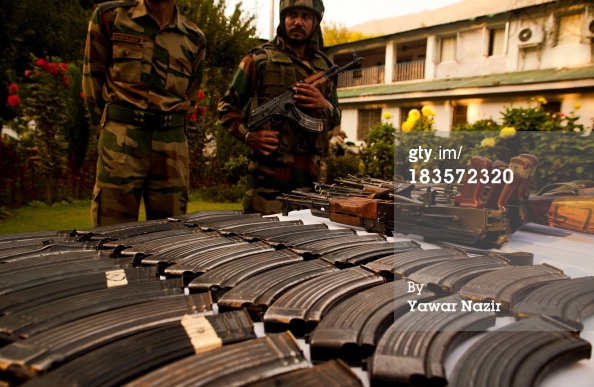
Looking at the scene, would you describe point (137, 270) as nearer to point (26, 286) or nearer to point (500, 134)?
point (26, 286)

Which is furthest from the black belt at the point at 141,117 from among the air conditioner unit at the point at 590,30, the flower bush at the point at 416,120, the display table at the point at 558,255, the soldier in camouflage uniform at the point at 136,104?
the air conditioner unit at the point at 590,30

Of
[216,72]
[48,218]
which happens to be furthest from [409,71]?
[48,218]

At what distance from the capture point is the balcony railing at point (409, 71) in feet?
62.4

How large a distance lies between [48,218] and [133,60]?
15.2ft

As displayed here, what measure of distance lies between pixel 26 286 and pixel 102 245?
44cm

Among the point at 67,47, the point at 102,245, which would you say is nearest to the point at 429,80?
the point at 67,47

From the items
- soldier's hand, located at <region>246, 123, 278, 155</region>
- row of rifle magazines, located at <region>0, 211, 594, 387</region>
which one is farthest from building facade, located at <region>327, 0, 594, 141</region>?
row of rifle magazines, located at <region>0, 211, 594, 387</region>

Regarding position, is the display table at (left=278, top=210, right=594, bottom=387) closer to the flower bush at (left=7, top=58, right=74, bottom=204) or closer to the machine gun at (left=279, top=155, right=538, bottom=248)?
the machine gun at (left=279, top=155, right=538, bottom=248)

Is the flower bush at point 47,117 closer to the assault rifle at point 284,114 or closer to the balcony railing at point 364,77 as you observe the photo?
the assault rifle at point 284,114

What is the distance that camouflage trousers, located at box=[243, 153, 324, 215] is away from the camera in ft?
11.3

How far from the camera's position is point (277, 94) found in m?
3.45

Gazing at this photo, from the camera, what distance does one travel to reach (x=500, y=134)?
159 centimetres

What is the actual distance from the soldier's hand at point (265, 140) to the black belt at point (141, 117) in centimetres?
63

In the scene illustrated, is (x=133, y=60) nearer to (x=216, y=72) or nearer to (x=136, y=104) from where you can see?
(x=136, y=104)
